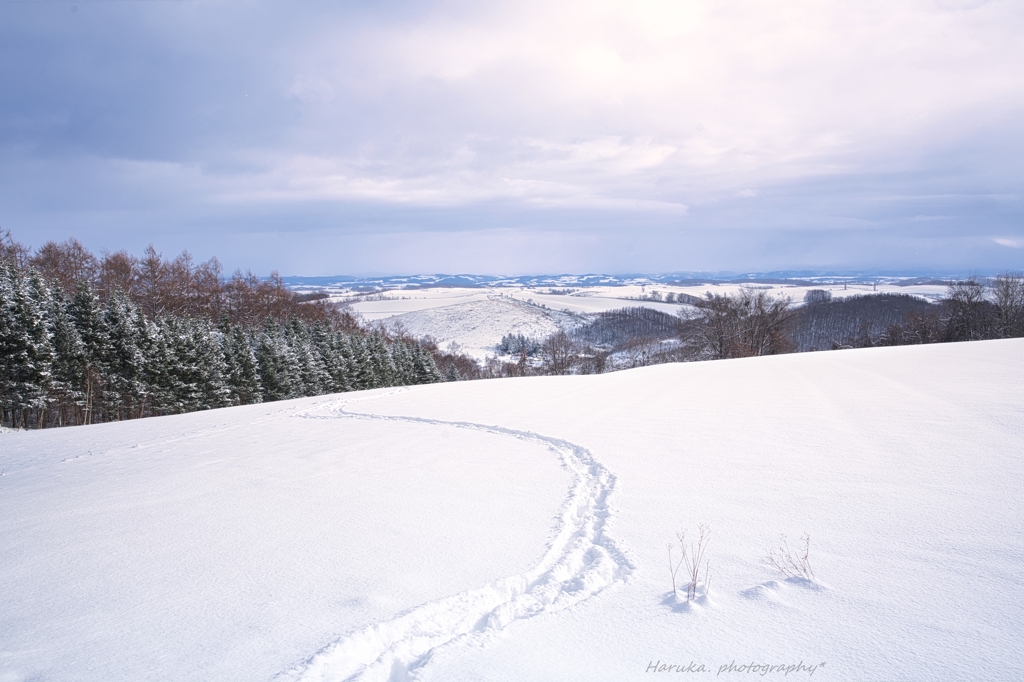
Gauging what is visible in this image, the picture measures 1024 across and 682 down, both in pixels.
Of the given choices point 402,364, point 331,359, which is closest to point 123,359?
point 331,359

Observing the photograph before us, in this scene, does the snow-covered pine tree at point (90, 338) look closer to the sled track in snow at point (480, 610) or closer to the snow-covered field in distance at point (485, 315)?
the sled track in snow at point (480, 610)

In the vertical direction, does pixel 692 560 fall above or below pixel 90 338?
below

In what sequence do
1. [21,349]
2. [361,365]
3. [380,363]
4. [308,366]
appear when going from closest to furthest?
[21,349], [308,366], [361,365], [380,363]

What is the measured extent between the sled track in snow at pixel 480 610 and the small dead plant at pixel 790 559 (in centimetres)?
120

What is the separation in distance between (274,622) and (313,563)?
977 millimetres

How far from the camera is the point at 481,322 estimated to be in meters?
132

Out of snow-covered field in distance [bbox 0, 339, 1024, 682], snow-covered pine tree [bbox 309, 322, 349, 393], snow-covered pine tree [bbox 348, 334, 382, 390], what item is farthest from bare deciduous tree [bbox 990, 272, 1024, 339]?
snow-covered pine tree [bbox 309, 322, 349, 393]

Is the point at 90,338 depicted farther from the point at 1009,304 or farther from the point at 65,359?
the point at 1009,304

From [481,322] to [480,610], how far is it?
129103mm

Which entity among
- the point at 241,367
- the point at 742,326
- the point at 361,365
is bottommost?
the point at 361,365

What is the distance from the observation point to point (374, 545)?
16.1 ft

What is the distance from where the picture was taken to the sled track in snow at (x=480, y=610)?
307 cm

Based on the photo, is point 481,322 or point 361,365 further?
point 481,322

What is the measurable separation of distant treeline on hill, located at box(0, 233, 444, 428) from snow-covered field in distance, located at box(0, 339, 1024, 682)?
62.1ft
